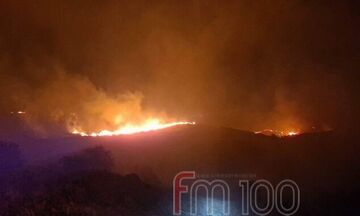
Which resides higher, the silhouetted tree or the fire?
the fire

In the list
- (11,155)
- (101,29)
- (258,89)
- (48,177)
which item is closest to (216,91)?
(258,89)

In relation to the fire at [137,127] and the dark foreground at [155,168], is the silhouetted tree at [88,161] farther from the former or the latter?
the fire at [137,127]

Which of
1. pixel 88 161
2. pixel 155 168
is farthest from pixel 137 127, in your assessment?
pixel 88 161

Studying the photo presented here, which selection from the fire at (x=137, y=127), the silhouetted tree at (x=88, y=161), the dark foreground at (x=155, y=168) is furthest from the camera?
the fire at (x=137, y=127)

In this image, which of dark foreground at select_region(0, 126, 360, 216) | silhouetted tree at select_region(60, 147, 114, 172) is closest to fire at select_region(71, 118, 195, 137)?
dark foreground at select_region(0, 126, 360, 216)

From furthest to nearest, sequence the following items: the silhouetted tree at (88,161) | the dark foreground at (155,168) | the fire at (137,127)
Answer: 1. the fire at (137,127)
2. the silhouetted tree at (88,161)
3. the dark foreground at (155,168)

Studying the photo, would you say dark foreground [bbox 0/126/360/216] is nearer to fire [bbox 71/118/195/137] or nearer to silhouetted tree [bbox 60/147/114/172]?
silhouetted tree [bbox 60/147/114/172]

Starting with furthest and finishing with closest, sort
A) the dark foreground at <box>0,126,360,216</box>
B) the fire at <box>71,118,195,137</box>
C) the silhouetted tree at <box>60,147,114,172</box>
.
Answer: the fire at <box>71,118,195,137</box>, the silhouetted tree at <box>60,147,114,172</box>, the dark foreground at <box>0,126,360,216</box>

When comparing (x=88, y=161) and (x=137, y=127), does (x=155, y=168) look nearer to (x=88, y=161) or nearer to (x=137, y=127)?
(x=88, y=161)

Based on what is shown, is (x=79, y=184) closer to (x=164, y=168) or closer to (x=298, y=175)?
(x=164, y=168)

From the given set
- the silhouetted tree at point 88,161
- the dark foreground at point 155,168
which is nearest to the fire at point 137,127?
the dark foreground at point 155,168

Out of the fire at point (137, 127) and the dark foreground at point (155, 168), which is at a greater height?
the fire at point (137, 127)

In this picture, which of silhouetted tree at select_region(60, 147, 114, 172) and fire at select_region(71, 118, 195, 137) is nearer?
silhouetted tree at select_region(60, 147, 114, 172)

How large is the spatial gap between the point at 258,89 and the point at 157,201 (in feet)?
103
